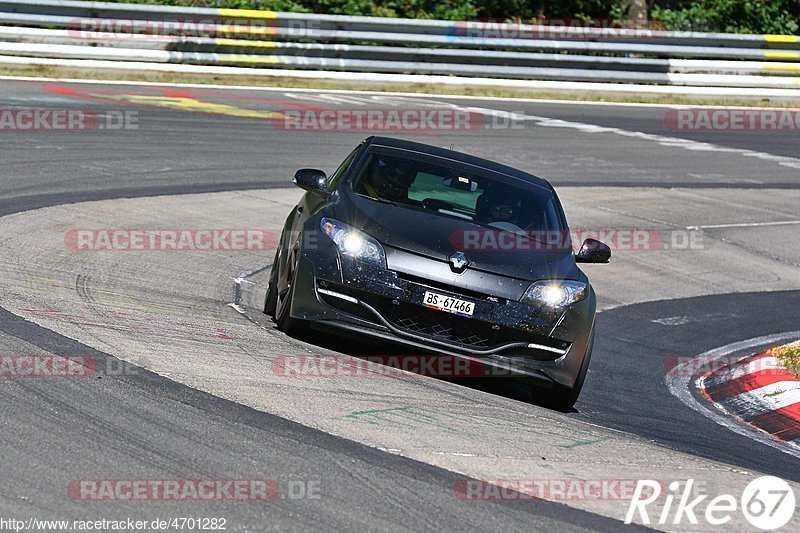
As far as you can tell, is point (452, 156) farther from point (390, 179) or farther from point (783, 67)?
Result: point (783, 67)

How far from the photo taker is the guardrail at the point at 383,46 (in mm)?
20984

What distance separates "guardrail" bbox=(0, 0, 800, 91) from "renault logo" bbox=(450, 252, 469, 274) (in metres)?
14.4

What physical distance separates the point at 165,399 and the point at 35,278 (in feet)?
10.5

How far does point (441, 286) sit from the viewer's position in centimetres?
761

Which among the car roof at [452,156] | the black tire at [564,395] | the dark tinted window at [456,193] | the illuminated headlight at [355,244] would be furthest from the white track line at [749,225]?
the illuminated headlight at [355,244]

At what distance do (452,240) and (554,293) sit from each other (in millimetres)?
721

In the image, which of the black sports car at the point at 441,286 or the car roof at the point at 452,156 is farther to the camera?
the car roof at the point at 452,156

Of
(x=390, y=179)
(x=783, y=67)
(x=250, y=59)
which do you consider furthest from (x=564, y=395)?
(x=783, y=67)

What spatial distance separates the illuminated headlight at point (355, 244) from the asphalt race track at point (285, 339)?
683 millimetres

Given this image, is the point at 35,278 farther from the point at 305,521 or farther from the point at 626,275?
the point at 626,275

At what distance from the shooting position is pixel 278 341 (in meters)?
7.98

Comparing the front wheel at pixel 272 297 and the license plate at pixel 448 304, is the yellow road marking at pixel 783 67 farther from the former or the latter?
the license plate at pixel 448 304

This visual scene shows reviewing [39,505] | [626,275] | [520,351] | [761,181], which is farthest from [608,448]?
[761,181]

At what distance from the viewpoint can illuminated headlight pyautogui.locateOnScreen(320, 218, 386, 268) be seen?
25.3ft
